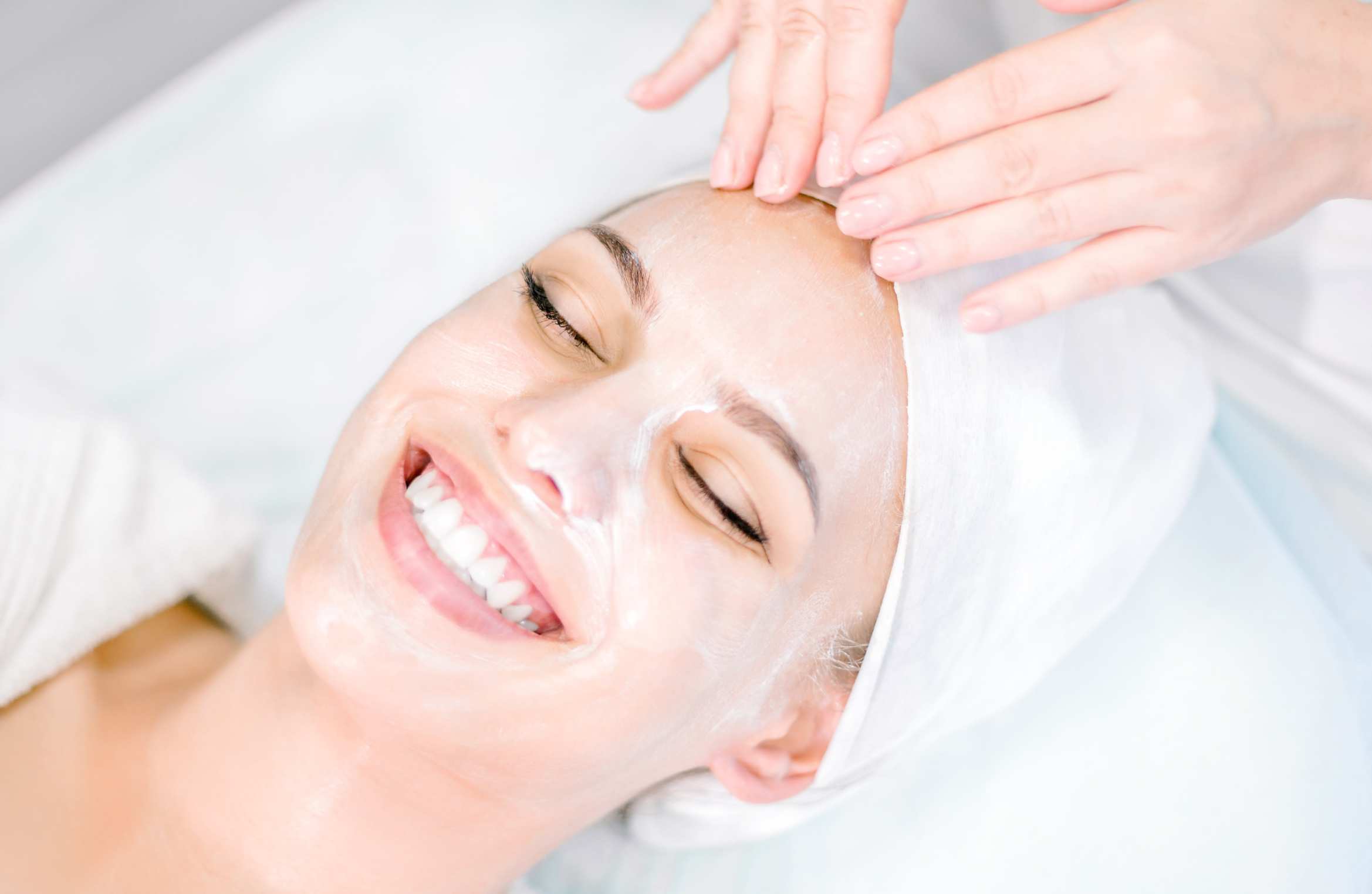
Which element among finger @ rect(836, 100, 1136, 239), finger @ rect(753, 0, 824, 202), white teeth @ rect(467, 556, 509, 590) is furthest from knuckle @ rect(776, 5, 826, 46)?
white teeth @ rect(467, 556, 509, 590)

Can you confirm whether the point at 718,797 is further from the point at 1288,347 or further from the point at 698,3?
the point at 698,3

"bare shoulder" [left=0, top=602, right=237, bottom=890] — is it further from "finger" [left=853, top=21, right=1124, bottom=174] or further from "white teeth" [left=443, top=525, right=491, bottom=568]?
"finger" [left=853, top=21, right=1124, bottom=174]

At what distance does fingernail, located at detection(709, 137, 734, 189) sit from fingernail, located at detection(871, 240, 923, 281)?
213 millimetres

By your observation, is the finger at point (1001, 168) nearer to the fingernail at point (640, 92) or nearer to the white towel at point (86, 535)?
the fingernail at point (640, 92)

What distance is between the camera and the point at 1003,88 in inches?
41.7

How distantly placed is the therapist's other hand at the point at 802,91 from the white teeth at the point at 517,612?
56 centimetres

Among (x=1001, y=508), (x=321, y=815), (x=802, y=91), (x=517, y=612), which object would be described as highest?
(x=802, y=91)

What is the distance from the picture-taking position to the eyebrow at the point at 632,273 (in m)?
1.11

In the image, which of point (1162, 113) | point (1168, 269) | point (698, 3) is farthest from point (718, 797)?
point (698, 3)

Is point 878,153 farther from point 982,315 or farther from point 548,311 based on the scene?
point 548,311

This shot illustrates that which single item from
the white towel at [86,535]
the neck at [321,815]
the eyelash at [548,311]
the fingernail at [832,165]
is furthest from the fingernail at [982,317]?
the white towel at [86,535]

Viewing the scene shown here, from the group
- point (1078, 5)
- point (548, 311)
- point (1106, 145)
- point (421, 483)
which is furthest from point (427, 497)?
point (1078, 5)

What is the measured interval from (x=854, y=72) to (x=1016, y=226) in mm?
268

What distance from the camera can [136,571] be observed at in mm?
1509
